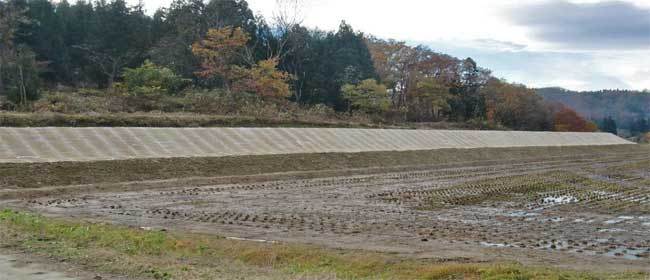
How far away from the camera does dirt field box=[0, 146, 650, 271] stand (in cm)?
943

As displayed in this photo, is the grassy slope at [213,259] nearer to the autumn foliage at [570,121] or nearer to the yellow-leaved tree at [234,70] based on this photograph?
the yellow-leaved tree at [234,70]

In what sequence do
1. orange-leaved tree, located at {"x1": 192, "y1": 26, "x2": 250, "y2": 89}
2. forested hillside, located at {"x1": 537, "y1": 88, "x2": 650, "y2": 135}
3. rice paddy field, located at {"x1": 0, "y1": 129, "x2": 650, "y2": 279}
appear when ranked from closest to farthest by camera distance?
rice paddy field, located at {"x1": 0, "y1": 129, "x2": 650, "y2": 279}
orange-leaved tree, located at {"x1": 192, "y1": 26, "x2": 250, "y2": 89}
forested hillside, located at {"x1": 537, "y1": 88, "x2": 650, "y2": 135}

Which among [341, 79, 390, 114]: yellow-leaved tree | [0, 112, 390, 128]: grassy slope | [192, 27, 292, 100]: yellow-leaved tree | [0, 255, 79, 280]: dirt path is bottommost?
[0, 255, 79, 280]: dirt path

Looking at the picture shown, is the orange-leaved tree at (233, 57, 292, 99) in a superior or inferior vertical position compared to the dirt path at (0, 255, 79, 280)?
superior

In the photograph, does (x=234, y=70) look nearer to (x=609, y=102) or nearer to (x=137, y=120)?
(x=137, y=120)

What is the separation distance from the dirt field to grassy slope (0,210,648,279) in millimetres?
773

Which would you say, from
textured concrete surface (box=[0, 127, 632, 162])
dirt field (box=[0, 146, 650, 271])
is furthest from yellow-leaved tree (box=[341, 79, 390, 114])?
dirt field (box=[0, 146, 650, 271])

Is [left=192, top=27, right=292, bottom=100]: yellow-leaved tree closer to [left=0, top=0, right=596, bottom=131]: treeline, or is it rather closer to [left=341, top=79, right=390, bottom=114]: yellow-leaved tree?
[left=0, top=0, right=596, bottom=131]: treeline

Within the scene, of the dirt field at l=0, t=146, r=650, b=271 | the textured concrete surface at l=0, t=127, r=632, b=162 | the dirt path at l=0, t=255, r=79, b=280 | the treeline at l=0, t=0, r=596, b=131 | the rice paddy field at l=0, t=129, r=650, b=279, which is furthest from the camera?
the treeline at l=0, t=0, r=596, b=131

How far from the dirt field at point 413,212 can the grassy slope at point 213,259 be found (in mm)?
773

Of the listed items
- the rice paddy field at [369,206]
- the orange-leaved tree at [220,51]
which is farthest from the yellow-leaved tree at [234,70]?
the rice paddy field at [369,206]

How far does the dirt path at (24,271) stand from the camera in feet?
21.9

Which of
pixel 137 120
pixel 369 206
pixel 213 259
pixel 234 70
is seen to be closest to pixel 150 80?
pixel 234 70

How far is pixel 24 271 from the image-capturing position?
22.9ft
